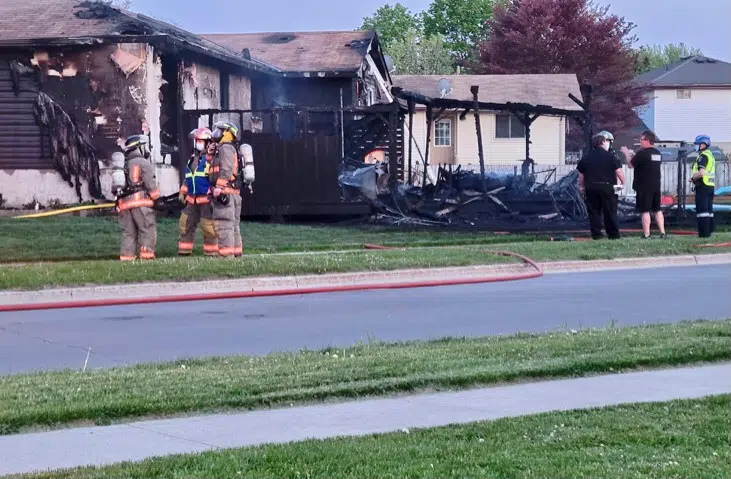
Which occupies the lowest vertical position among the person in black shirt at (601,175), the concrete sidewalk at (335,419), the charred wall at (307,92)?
the concrete sidewalk at (335,419)

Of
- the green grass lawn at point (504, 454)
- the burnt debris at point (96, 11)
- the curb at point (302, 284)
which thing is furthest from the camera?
the burnt debris at point (96, 11)

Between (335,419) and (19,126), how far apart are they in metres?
19.0

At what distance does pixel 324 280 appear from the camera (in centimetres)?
1511

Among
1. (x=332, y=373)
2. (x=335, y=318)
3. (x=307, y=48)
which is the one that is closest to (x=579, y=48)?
(x=307, y=48)

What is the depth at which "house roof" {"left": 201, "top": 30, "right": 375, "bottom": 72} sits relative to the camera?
34.7 metres

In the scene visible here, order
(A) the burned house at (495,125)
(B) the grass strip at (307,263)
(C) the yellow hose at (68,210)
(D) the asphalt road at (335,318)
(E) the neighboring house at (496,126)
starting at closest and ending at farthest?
(D) the asphalt road at (335,318)
(B) the grass strip at (307,263)
(C) the yellow hose at (68,210)
(A) the burned house at (495,125)
(E) the neighboring house at (496,126)

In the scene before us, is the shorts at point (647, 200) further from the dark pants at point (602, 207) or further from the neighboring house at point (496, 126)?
the neighboring house at point (496, 126)

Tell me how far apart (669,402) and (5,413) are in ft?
13.7

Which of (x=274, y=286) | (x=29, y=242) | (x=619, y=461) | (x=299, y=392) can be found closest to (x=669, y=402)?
(x=619, y=461)

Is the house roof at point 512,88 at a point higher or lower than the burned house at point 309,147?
higher

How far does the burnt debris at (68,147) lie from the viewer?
2420cm

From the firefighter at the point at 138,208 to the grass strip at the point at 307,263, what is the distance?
60 centimetres

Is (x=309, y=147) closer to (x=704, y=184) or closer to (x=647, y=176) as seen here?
(x=647, y=176)

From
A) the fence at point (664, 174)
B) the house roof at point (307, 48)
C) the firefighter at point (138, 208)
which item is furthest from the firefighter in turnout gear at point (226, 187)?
the fence at point (664, 174)
